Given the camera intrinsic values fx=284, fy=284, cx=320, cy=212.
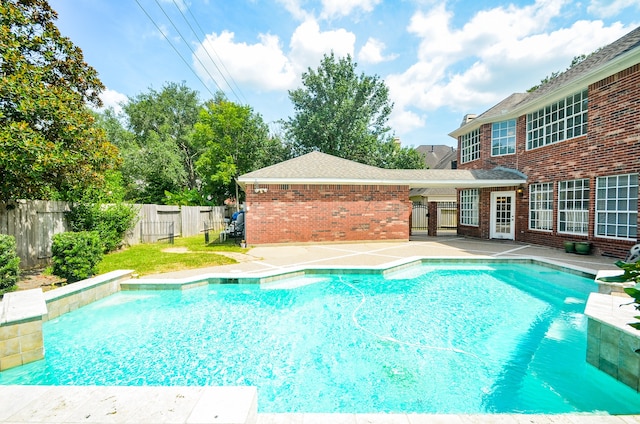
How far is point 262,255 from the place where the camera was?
1067 centimetres

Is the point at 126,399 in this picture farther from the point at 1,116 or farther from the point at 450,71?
the point at 450,71

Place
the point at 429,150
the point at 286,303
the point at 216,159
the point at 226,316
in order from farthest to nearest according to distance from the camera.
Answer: the point at 429,150 → the point at 216,159 → the point at 286,303 → the point at 226,316

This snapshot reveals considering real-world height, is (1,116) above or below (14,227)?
above

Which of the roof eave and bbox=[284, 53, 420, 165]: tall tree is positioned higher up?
bbox=[284, 53, 420, 165]: tall tree

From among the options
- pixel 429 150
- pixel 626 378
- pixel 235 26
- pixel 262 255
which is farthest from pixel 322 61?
pixel 626 378

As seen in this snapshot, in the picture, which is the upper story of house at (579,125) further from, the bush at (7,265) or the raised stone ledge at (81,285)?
the bush at (7,265)

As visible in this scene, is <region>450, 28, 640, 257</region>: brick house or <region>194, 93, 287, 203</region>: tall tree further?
<region>194, 93, 287, 203</region>: tall tree

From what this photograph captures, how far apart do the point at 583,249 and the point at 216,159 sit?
85.4 ft

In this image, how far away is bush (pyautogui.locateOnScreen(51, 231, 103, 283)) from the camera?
640 cm

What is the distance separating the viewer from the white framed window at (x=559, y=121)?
1057 cm

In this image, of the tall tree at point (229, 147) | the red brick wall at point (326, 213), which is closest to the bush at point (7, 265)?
the red brick wall at point (326, 213)

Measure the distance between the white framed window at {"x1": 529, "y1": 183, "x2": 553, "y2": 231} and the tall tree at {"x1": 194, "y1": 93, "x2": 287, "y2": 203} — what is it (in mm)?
21094

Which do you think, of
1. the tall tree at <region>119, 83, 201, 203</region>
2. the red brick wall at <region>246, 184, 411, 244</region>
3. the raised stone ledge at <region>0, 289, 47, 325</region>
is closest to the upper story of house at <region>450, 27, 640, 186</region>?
the red brick wall at <region>246, 184, 411, 244</region>

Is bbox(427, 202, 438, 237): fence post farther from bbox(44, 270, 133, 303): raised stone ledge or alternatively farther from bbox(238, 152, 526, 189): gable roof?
bbox(44, 270, 133, 303): raised stone ledge
